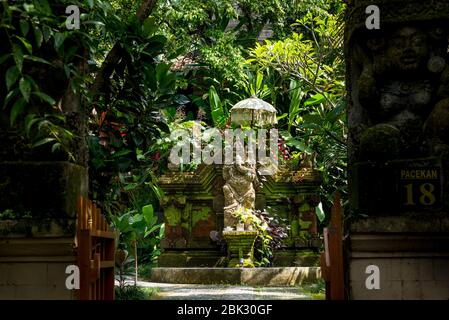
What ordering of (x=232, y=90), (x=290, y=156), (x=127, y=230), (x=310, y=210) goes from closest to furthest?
(x=127, y=230), (x=310, y=210), (x=290, y=156), (x=232, y=90)

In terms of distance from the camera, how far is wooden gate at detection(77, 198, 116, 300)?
4949mm

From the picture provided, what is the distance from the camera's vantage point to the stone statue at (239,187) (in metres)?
12.3

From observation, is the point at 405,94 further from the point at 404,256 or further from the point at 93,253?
the point at 93,253

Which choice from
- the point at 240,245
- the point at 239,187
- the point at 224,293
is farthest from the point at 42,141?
the point at 239,187

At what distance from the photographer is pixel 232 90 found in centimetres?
1927

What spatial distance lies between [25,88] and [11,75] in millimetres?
149

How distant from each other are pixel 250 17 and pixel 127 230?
1278cm

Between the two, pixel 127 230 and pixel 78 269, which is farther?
pixel 127 230

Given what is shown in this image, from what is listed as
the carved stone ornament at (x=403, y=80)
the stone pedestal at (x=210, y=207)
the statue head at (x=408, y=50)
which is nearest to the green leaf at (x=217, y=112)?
the stone pedestal at (x=210, y=207)

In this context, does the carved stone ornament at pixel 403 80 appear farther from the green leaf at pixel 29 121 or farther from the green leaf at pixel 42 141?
the green leaf at pixel 29 121

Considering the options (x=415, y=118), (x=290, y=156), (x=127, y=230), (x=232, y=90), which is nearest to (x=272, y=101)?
(x=232, y=90)

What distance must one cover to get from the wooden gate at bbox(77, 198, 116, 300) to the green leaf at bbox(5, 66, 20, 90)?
921mm
